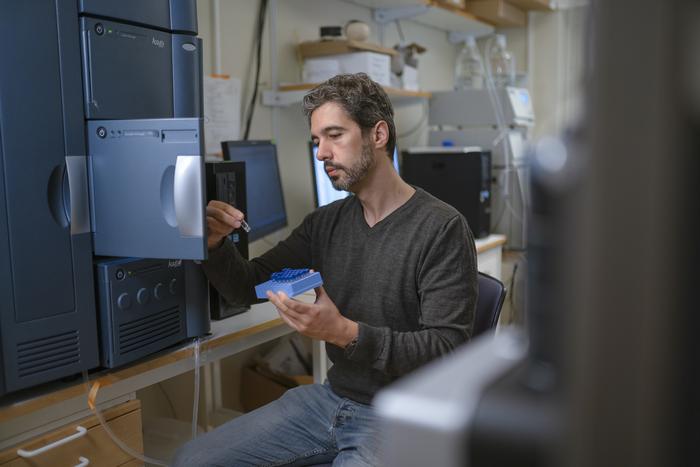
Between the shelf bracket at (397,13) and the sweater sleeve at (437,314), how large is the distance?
1903mm

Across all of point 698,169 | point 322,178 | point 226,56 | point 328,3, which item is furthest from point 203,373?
point 698,169

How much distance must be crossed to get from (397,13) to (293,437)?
7.55ft

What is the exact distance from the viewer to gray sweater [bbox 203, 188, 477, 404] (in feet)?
4.32

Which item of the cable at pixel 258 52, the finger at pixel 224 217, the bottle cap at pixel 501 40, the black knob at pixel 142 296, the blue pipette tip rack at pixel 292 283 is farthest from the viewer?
the bottle cap at pixel 501 40

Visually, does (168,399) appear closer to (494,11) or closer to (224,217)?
(224,217)

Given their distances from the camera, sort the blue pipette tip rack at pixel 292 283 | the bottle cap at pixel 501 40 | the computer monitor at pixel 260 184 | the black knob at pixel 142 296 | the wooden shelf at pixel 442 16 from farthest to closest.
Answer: the bottle cap at pixel 501 40
the wooden shelf at pixel 442 16
the computer monitor at pixel 260 184
the black knob at pixel 142 296
the blue pipette tip rack at pixel 292 283

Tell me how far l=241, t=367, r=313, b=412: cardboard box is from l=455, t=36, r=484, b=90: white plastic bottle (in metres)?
1.97

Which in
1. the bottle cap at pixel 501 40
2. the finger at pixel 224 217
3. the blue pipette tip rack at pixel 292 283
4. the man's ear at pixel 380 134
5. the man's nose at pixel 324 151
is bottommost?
the blue pipette tip rack at pixel 292 283

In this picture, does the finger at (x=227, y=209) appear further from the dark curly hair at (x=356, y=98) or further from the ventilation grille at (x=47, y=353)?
the ventilation grille at (x=47, y=353)

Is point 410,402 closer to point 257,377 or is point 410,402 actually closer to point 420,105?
point 257,377

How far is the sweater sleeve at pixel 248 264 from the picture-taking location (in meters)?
1.52

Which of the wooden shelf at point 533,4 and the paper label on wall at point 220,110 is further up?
the wooden shelf at point 533,4

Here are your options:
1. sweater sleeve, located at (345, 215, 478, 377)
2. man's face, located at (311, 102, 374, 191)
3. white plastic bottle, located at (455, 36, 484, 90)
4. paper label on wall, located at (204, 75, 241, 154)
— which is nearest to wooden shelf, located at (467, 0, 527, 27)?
white plastic bottle, located at (455, 36, 484, 90)

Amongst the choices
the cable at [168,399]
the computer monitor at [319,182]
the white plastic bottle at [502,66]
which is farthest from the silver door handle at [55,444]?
the white plastic bottle at [502,66]
